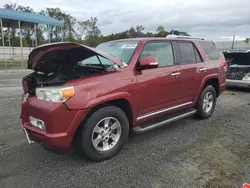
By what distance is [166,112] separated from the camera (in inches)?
169

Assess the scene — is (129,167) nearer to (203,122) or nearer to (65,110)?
(65,110)

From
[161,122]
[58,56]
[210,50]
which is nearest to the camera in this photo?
[58,56]

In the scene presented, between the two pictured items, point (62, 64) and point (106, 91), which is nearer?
point (106, 91)

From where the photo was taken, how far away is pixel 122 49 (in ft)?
13.5

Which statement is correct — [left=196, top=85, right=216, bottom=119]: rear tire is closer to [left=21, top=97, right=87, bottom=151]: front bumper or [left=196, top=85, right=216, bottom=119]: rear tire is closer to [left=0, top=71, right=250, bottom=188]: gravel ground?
[left=0, top=71, right=250, bottom=188]: gravel ground

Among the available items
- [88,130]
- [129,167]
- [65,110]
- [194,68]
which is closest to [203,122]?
[194,68]

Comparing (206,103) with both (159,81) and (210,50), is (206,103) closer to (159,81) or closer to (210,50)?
(210,50)

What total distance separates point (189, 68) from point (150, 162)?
2.24 m

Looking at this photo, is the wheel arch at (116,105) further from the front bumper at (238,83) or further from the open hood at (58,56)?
the front bumper at (238,83)

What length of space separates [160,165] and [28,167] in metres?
1.88

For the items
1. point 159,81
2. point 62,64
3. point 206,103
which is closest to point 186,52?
point 159,81

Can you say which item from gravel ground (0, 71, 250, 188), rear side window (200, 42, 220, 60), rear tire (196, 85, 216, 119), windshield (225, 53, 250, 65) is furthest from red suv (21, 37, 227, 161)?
windshield (225, 53, 250, 65)

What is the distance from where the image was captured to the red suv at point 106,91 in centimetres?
294

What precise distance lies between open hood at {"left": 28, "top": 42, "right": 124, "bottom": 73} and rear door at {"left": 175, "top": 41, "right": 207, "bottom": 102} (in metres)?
1.62
